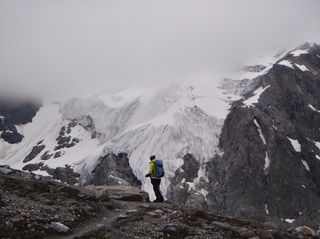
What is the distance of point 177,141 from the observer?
113875 mm

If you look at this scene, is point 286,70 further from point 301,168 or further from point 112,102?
point 112,102

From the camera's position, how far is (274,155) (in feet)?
359

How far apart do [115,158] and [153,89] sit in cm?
4816

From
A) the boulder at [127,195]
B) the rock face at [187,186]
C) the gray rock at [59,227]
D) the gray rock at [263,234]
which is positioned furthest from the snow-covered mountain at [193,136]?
the gray rock at [59,227]

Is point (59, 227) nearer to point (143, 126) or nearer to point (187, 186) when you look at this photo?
point (187, 186)

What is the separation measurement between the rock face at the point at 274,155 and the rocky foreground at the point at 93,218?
257 feet

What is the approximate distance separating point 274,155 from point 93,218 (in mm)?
98441

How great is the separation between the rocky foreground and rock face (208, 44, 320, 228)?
7834cm

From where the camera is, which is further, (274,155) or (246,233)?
(274,155)

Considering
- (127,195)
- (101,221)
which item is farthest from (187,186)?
(101,221)

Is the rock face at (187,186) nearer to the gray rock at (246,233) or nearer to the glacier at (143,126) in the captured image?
the glacier at (143,126)

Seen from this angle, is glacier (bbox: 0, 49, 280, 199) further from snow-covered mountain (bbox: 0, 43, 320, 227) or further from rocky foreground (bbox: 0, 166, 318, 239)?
rocky foreground (bbox: 0, 166, 318, 239)

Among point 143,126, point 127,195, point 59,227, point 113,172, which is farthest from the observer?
point 143,126

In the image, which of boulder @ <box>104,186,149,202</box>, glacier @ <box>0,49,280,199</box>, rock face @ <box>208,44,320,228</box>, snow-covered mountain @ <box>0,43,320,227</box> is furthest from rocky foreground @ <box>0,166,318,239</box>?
rock face @ <box>208,44,320,228</box>
